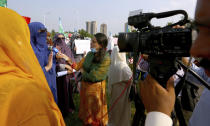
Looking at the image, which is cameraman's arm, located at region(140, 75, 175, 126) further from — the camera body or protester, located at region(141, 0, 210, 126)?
the camera body

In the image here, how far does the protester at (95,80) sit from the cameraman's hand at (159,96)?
2.07 m

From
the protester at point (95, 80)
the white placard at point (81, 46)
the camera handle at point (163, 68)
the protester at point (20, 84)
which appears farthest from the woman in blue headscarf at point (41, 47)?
the white placard at point (81, 46)

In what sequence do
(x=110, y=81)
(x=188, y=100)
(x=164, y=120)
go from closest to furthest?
1. (x=164, y=120)
2. (x=188, y=100)
3. (x=110, y=81)

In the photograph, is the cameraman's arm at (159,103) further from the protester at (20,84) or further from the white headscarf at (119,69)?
the white headscarf at (119,69)

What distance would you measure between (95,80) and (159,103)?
2152 mm

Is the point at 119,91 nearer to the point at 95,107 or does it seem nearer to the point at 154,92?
the point at 95,107

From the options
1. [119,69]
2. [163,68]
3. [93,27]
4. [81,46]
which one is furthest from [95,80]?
[93,27]

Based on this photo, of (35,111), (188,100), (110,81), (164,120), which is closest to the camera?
(164,120)

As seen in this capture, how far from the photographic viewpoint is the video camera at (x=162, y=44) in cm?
75

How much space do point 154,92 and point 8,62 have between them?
0.85m

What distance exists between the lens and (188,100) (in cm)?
222

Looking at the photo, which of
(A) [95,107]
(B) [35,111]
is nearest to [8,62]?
(B) [35,111]

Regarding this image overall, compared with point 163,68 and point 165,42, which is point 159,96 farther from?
point 165,42

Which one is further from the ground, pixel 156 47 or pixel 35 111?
pixel 156 47
